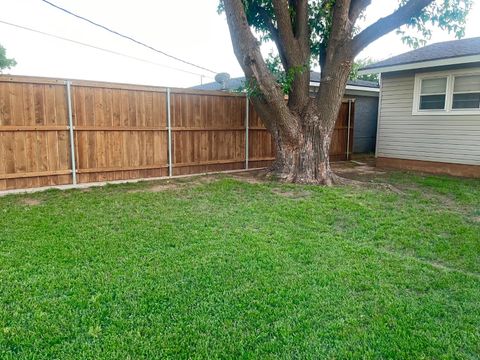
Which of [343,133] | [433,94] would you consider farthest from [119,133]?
[433,94]

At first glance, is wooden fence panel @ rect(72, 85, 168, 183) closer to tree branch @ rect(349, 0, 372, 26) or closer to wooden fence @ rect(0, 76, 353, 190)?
wooden fence @ rect(0, 76, 353, 190)

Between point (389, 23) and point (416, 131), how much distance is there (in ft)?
12.5

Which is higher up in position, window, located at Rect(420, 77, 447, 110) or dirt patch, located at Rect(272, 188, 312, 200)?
window, located at Rect(420, 77, 447, 110)

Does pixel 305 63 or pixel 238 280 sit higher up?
pixel 305 63

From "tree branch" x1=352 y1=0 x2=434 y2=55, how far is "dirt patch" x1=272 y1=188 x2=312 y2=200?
3.07 meters

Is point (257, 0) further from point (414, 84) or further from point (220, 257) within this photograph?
point (220, 257)

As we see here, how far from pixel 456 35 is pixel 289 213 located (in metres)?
5.69

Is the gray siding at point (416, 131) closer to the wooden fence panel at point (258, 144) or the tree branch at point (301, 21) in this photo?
the wooden fence panel at point (258, 144)

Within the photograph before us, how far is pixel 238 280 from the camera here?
3.09m

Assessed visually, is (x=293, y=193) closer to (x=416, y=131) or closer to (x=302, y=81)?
(x=302, y=81)

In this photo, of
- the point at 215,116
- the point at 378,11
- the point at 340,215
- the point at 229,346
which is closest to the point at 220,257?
the point at 229,346

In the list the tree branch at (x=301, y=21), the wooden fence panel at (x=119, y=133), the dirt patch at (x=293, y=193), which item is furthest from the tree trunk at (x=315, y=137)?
the wooden fence panel at (x=119, y=133)

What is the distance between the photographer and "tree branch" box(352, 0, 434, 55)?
6.79m

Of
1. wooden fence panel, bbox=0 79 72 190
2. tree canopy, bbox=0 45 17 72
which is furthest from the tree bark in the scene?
tree canopy, bbox=0 45 17 72
